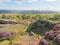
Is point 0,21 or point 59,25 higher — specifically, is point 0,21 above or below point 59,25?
Result: below

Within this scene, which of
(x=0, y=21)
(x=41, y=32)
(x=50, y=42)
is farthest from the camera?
(x=0, y=21)

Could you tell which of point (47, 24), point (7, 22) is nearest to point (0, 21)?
point (7, 22)

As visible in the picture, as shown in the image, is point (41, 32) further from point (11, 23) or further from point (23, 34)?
point (11, 23)

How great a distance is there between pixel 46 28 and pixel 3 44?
8.53 metres

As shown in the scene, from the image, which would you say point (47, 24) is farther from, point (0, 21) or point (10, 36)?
point (0, 21)

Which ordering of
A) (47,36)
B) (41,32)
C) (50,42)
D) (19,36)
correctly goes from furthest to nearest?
1. (41,32)
2. (19,36)
3. (47,36)
4. (50,42)

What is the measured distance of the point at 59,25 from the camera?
1053 inches

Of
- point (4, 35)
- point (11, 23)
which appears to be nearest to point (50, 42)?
point (4, 35)

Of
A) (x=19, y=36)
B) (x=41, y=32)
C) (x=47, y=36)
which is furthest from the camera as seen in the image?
(x=41, y=32)

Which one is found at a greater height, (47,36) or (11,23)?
(47,36)

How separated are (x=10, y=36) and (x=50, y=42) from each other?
210 inches

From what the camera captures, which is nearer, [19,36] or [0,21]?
[19,36]

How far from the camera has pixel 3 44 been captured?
22.1 m

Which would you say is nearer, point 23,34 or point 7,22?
point 23,34
